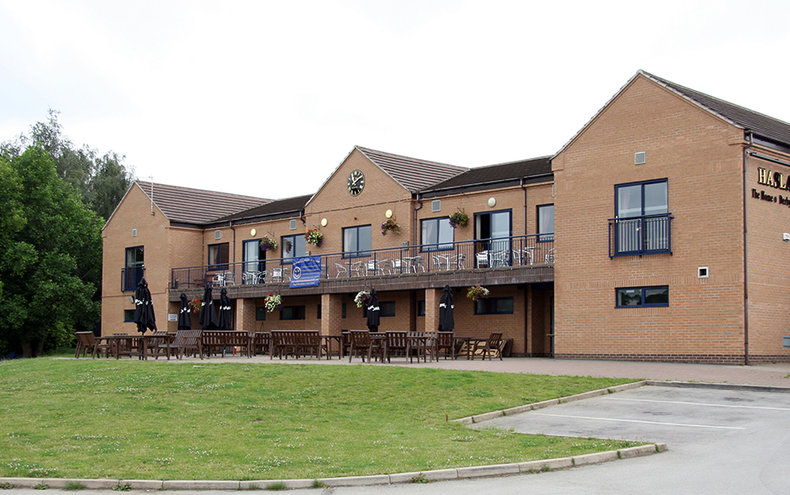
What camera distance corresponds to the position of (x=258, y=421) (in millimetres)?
14500

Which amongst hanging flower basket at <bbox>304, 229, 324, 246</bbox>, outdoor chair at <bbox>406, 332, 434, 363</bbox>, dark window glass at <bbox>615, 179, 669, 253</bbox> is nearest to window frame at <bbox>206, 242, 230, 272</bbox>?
hanging flower basket at <bbox>304, 229, 324, 246</bbox>

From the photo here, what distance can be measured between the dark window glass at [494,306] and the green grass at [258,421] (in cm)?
1050

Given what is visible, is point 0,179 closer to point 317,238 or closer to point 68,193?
point 68,193

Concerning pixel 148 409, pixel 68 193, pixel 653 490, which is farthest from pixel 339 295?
pixel 653 490

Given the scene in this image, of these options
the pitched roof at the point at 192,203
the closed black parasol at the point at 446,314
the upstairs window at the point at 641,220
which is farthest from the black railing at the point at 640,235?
the pitched roof at the point at 192,203

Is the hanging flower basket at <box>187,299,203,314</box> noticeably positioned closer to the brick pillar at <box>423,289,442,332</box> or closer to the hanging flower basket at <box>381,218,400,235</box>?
the hanging flower basket at <box>381,218,400,235</box>

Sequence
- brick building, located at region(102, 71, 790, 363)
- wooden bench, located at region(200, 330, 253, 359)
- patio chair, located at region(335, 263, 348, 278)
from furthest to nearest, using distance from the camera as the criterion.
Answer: patio chair, located at region(335, 263, 348, 278) → wooden bench, located at region(200, 330, 253, 359) → brick building, located at region(102, 71, 790, 363)

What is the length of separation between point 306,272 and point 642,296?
1506cm

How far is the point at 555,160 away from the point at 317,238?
13179mm

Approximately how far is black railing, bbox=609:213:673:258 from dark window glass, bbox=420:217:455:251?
7953 millimetres

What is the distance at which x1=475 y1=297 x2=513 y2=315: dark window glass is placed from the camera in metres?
30.7

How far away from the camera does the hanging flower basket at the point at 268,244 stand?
40094 millimetres

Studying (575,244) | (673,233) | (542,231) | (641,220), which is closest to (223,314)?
(542,231)

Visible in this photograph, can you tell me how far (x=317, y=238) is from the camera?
3744 cm
